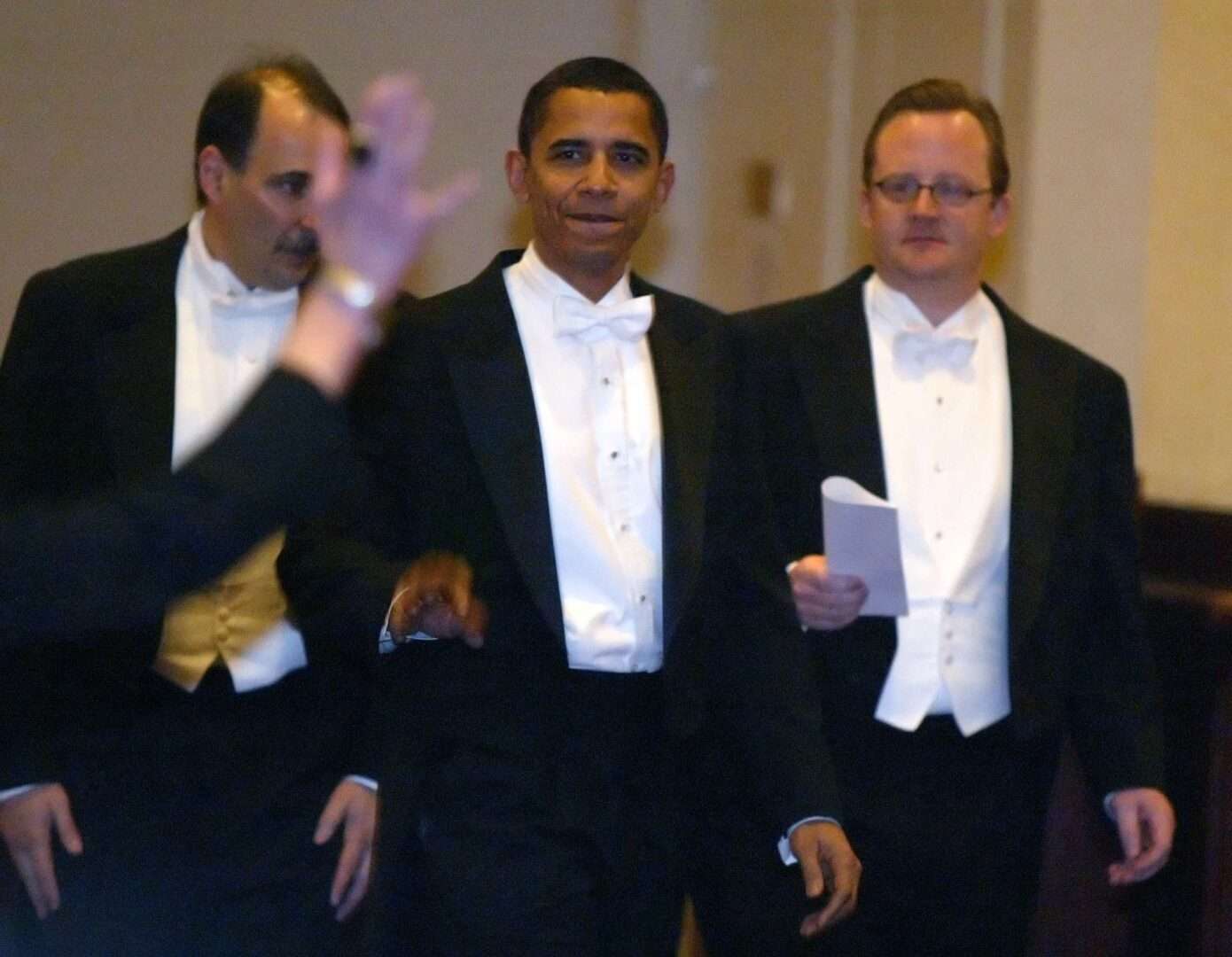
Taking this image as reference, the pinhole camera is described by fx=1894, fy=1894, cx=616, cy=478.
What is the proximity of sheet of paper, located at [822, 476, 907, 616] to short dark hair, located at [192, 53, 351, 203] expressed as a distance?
3.50 ft

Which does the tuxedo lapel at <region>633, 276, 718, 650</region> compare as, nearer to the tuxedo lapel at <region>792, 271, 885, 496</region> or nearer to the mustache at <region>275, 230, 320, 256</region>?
the tuxedo lapel at <region>792, 271, 885, 496</region>

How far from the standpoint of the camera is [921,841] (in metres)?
3.10

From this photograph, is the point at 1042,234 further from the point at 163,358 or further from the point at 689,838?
the point at 163,358

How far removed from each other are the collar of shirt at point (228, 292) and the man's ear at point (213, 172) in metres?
0.10

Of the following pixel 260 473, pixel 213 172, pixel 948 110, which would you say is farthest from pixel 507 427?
pixel 260 473

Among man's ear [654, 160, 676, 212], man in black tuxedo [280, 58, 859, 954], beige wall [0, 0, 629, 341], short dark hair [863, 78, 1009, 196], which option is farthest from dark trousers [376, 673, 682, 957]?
beige wall [0, 0, 629, 341]

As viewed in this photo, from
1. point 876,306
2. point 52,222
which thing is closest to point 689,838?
point 876,306

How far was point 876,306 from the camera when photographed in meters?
3.29

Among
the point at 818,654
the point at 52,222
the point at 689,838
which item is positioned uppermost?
the point at 52,222

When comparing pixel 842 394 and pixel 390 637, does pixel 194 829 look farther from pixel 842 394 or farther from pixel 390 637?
pixel 842 394

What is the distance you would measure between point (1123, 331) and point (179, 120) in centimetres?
227

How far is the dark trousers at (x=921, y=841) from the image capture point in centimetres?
309

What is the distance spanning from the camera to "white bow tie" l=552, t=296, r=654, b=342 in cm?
289

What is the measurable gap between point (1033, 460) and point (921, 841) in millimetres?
660
